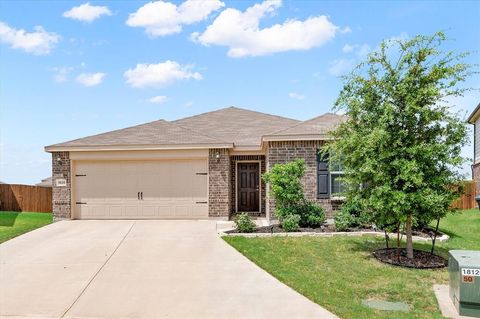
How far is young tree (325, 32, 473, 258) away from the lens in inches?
281

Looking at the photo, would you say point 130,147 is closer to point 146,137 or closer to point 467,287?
point 146,137

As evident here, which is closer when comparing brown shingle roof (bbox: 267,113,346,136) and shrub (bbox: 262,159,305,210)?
shrub (bbox: 262,159,305,210)

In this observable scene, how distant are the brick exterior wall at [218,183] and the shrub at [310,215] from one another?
10.4 feet

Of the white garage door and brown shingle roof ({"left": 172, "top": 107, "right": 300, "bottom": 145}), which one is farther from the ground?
brown shingle roof ({"left": 172, "top": 107, "right": 300, "bottom": 145})

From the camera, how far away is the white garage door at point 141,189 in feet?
43.4

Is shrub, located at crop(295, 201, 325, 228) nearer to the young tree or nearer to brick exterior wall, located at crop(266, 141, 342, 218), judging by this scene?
brick exterior wall, located at crop(266, 141, 342, 218)

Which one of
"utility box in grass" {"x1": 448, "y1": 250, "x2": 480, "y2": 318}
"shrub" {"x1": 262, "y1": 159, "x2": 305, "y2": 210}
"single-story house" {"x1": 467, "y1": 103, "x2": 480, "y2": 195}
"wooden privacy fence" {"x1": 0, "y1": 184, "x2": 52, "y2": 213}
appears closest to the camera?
"utility box in grass" {"x1": 448, "y1": 250, "x2": 480, "y2": 318}

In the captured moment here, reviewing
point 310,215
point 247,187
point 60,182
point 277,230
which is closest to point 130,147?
point 60,182

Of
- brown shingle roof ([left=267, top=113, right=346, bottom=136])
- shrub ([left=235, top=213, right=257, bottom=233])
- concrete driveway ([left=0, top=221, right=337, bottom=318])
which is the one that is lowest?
concrete driveway ([left=0, top=221, right=337, bottom=318])

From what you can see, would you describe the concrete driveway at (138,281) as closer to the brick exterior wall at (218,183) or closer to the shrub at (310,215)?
the shrub at (310,215)

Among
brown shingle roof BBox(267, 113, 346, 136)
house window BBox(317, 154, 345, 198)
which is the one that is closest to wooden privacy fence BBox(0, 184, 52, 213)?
brown shingle roof BBox(267, 113, 346, 136)

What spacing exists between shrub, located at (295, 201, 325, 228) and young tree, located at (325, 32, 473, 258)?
3109 mm

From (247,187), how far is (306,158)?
3240 mm

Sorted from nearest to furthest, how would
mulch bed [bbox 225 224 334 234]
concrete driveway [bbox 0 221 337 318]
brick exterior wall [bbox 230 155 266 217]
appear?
1. concrete driveway [bbox 0 221 337 318]
2. mulch bed [bbox 225 224 334 234]
3. brick exterior wall [bbox 230 155 266 217]
